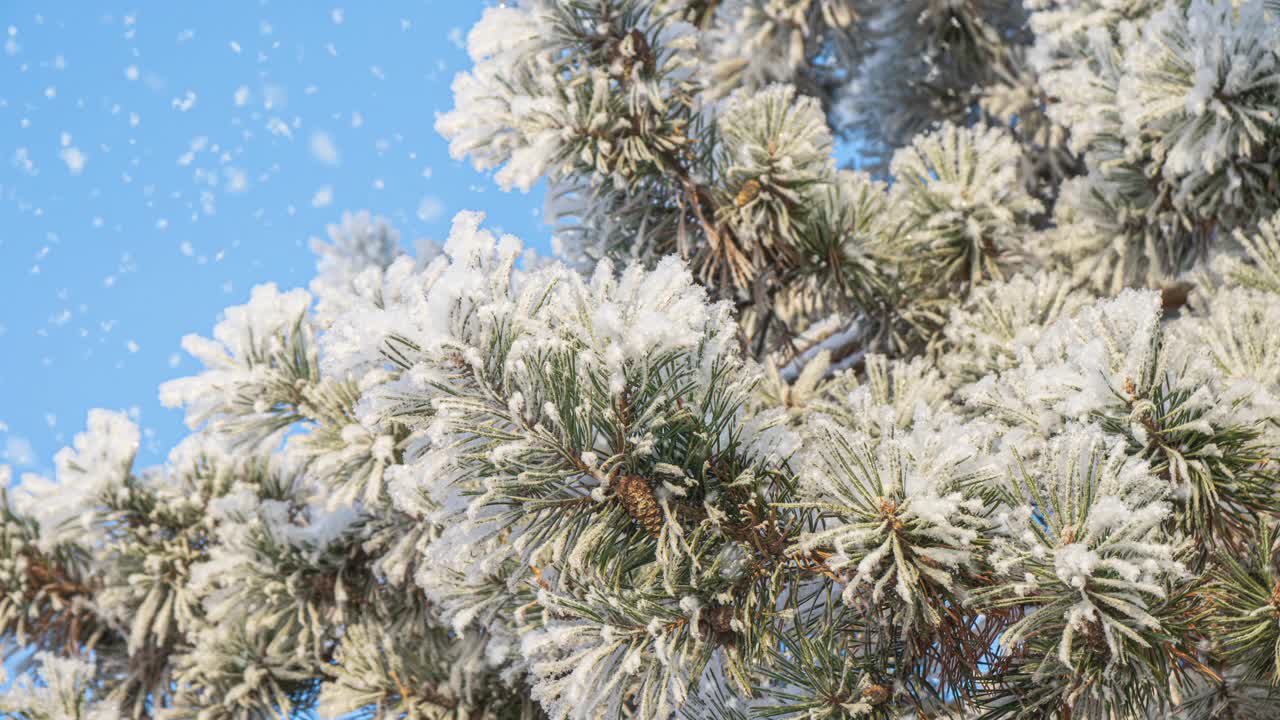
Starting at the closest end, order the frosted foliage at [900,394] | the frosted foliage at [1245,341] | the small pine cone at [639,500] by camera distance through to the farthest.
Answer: the small pine cone at [639,500], the frosted foliage at [1245,341], the frosted foliage at [900,394]

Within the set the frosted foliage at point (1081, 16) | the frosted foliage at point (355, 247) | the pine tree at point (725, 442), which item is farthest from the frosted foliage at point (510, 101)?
the frosted foliage at point (355, 247)

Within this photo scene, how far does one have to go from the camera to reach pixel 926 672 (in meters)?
1.15

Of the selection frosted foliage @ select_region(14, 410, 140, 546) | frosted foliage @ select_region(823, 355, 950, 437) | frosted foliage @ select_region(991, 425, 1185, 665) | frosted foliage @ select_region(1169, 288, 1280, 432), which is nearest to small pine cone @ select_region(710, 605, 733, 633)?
frosted foliage @ select_region(991, 425, 1185, 665)

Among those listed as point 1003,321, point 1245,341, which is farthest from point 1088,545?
point 1003,321

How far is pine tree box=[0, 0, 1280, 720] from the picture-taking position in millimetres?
1012

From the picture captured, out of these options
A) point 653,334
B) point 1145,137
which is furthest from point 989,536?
point 1145,137

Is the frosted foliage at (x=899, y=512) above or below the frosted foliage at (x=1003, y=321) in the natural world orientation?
below

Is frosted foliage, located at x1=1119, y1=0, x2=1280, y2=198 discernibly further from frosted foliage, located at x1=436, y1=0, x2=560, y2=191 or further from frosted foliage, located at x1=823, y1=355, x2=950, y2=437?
frosted foliage, located at x1=436, y1=0, x2=560, y2=191

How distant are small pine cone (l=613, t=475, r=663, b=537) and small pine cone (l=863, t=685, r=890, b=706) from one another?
0.31 meters

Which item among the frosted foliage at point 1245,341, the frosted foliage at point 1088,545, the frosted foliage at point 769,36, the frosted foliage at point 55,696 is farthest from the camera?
the frosted foliage at point 769,36

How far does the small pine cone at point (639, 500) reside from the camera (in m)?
1.07

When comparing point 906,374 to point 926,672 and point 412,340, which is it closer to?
point 926,672

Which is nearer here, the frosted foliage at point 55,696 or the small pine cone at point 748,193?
the small pine cone at point 748,193

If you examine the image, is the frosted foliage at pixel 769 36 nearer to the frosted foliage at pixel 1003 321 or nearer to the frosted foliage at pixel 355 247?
the frosted foliage at pixel 1003 321
